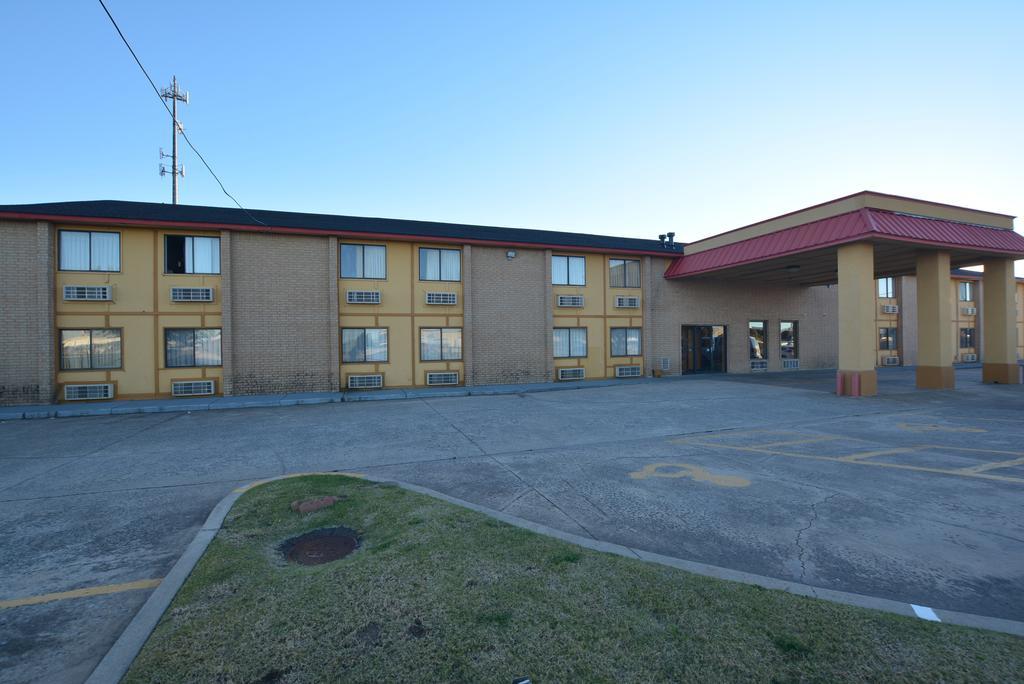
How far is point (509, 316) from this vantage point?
19.8 m

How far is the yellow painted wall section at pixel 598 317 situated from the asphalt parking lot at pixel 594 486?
864 cm

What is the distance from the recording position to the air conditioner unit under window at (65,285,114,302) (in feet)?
49.6

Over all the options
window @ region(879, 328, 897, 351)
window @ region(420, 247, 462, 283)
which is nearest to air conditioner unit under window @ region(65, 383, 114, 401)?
window @ region(420, 247, 462, 283)

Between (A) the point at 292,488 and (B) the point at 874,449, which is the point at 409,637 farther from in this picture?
(B) the point at 874,449

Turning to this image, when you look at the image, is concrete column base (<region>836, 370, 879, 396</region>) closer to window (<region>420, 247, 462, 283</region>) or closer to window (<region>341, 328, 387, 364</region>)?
window (<region>420, 247, 462, 283</region>)

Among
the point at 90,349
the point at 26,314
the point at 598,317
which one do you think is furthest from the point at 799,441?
the point at 26,314

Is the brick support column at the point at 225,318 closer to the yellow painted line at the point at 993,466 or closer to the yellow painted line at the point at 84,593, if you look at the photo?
the yellow painted line at the point at 84,593

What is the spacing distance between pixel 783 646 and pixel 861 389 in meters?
15.6

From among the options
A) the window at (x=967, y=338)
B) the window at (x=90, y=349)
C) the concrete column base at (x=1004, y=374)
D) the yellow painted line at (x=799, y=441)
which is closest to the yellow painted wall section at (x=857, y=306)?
the yellow painted line at (x=799, y=441)

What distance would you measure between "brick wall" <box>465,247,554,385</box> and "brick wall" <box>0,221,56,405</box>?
1411cm

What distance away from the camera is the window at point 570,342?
20.9 m

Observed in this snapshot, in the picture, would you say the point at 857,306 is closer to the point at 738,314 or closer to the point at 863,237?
the point at 863,237

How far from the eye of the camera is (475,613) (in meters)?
3.10

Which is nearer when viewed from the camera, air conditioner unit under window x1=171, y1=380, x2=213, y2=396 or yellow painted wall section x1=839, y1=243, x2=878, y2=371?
yellow painted wall section x1=839, y1=243, x2=878, y2=371
